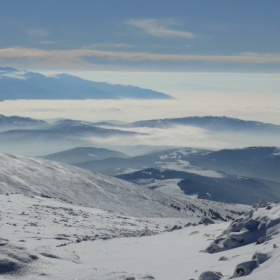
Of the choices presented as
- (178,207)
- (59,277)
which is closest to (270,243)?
(59,277)

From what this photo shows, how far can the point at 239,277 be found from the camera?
17.9 metres

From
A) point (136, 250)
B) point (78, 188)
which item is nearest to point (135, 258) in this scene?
point (136, 250)

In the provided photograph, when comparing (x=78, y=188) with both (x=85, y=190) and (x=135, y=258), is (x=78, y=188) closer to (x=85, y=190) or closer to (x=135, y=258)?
(x=85, y=190)

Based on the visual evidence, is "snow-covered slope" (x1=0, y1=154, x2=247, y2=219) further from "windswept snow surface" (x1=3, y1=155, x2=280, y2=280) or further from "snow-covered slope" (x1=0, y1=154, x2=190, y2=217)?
"windswept snow surface" (x1=3, y1=155, x2=280, y2=280)

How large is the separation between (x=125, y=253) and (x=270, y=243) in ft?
33.3

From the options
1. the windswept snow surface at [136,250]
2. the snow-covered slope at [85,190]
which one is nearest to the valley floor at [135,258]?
the windswept snow surface at [136,250]

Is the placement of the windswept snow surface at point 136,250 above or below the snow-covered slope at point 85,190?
above

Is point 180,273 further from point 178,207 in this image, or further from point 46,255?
point 178,207

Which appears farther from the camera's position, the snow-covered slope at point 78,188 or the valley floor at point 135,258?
the snow-covered slope at point 78,188

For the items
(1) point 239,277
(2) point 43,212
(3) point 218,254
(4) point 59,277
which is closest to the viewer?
(1) point 239,277

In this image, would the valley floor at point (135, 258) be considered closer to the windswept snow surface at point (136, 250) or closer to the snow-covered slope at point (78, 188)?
the windswept snow surface at point (136, 250)

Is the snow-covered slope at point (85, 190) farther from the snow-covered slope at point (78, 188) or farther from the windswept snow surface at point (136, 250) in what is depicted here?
the windswept snow surface at point (136, 250)

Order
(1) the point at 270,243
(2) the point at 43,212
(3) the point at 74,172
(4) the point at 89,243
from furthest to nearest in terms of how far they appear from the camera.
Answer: (3) the point at 74,172 < (2) the point at 43,212 < (4) the point at 89,243 < (1) the point at 270,243

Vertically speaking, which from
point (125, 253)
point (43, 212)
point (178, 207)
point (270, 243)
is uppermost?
point (270, 243)
